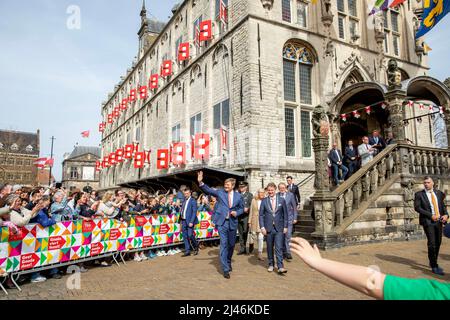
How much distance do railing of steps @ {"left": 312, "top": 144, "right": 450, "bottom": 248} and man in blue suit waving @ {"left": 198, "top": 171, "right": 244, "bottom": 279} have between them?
3142mm

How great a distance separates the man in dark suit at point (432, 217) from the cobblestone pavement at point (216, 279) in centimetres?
37

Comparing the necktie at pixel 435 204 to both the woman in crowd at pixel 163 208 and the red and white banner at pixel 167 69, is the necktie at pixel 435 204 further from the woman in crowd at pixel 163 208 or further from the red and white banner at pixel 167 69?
the red and white banner at pixel 167 69

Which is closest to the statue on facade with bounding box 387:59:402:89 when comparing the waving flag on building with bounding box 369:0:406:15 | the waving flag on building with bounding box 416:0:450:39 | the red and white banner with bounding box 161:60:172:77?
the waving flag on building with bounding box 416:0:450:39

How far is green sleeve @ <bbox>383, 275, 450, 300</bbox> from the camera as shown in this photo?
47.6 inches

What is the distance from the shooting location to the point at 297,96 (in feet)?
46.6

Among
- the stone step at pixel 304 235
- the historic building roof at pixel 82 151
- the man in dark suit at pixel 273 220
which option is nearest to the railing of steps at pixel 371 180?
the stone step at pixel 304 235

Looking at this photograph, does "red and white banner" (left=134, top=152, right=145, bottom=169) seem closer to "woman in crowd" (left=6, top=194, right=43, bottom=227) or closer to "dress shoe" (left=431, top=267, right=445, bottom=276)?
"woman in crowd" (left=6, top=194, right=43, bottom=227)

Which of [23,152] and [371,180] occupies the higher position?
[23,152]

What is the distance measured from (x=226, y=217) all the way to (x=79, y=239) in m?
3.35

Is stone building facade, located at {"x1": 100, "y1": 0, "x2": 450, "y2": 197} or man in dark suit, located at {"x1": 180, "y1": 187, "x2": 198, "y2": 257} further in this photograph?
stone building facade, located at {"x1": 100, "y1": 0, "x2": 450, "y2": 197}

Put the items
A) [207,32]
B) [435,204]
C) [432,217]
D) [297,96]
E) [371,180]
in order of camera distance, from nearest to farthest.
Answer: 1. [432,217]
2. [435,204]
3. [371,180]
4. [297,96]
5. [207,32]

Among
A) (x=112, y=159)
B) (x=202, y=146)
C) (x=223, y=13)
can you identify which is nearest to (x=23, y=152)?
(x=112, y=159)

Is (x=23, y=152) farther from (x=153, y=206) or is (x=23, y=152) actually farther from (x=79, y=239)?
(x=79, y=239)
